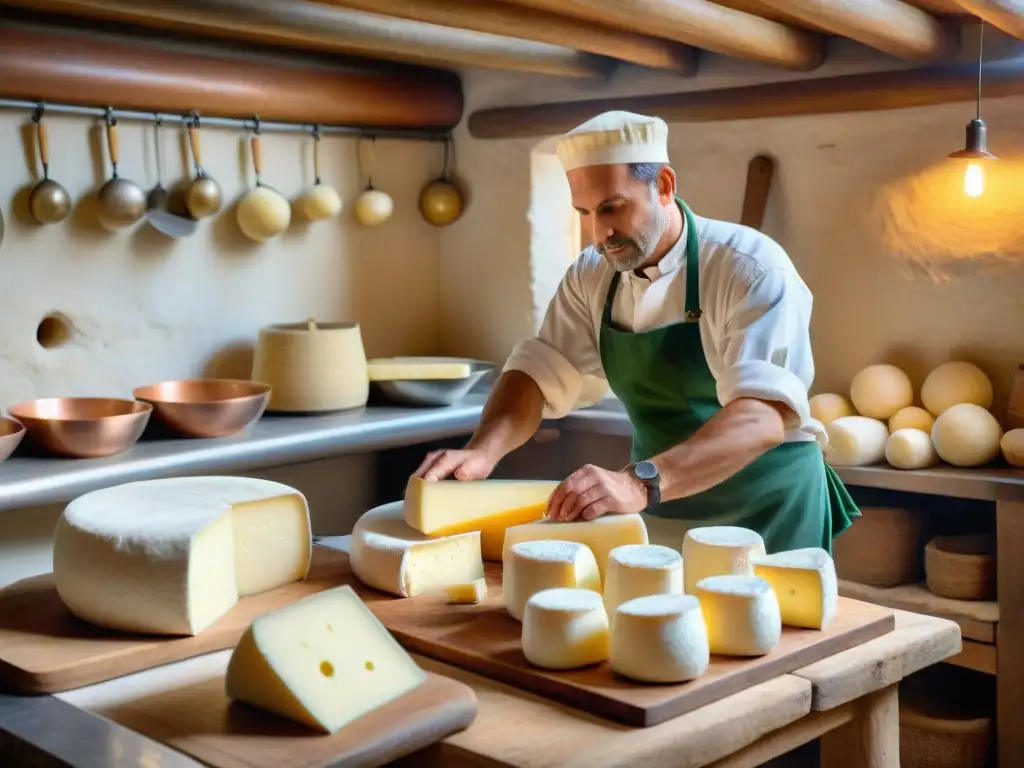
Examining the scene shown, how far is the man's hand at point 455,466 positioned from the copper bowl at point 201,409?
4.04ft

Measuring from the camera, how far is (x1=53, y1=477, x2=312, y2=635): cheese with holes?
2.13m

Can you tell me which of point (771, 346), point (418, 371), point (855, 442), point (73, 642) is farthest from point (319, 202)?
point (73, 642)

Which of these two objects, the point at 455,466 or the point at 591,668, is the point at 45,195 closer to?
the point at 455,466

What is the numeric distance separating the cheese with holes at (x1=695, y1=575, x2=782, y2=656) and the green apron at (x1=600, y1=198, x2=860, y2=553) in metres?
0.90

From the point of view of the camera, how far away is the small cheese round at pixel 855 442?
12.0 ft

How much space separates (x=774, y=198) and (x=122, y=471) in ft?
7.37

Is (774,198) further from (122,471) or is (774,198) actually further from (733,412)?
(122,471)

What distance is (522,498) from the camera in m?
2.58

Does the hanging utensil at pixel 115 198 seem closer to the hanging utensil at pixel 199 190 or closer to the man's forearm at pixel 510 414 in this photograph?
the hanging utensil at pixel 199 190

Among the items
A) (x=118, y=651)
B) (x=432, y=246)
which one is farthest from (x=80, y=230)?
(x=118, y=651)

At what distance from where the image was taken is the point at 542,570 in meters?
2.12

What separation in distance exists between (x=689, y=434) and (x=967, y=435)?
39.5 inches

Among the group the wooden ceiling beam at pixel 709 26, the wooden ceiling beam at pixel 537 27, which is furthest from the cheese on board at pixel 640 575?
the wooden ceiling beam at pixel 537 27

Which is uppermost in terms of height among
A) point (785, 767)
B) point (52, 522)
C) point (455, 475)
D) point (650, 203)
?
point (650, 203)
